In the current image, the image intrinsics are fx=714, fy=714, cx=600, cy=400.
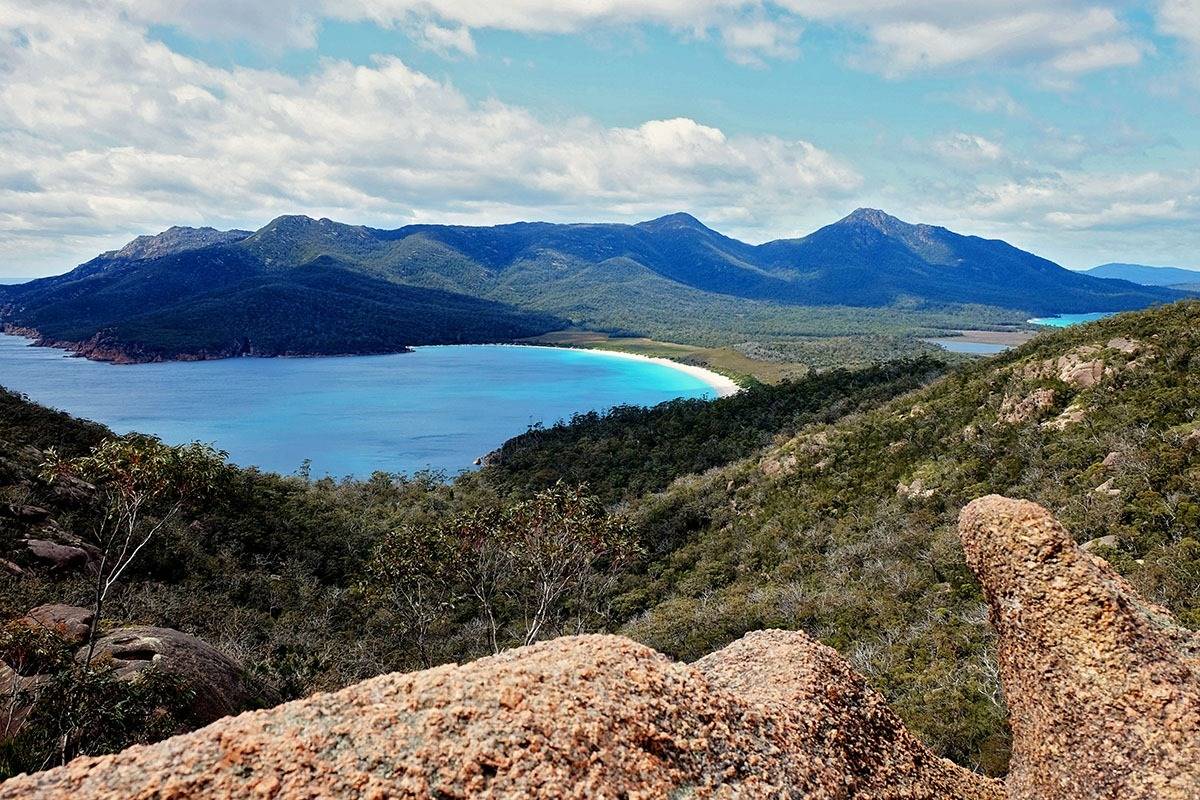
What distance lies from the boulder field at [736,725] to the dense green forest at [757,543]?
4.03 meters

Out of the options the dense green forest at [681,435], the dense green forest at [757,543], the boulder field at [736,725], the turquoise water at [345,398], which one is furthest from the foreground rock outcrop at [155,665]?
the turquoise water at [345,398]

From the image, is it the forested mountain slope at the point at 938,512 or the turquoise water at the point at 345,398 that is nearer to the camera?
the forested mountain slope at the point at 938,512

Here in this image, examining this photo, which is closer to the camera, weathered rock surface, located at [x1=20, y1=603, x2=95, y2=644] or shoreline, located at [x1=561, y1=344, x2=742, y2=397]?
weathered rock surface, located at [x1=20, y1=603, x2=95, y2=644]

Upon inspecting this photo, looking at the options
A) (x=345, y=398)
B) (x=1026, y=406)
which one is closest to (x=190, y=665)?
(x=1026, y=406)

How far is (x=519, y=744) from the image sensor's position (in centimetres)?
598

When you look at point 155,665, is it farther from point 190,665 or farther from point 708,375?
point 708,375

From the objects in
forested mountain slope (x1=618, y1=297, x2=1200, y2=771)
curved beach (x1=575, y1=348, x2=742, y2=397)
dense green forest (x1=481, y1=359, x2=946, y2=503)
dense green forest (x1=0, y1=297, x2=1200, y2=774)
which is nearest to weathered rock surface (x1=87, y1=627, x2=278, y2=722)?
dense green forest (x1=0, y1=297, x2=1200, y2=774)

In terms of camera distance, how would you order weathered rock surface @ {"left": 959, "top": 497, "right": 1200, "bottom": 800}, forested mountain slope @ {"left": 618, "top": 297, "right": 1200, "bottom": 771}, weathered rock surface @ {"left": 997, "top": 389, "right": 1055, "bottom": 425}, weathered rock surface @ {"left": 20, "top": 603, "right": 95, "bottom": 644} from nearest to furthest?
weathered rock surface @ {"left": 959, "top": 497, "right": 1200, "bottom": 800} → weathered rock surface @ {"left": 20, "top": 603, "right": 95, "bottom": 644} → forested mountain slope @ {"left": 618, "top": 297, "right": 1200, "bottom": 771} → weathered rock surface @ {"left": 997, "top": 389, "right": 1055, "bottom": 425}

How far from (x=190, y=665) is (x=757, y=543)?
2586 centimetres

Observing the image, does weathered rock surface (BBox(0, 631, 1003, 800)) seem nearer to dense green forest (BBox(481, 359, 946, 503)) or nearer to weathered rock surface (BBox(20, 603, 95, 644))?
weathered rock surface (BBox(20, 603, 95, 644))

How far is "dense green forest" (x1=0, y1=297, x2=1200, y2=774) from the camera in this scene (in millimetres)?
18719

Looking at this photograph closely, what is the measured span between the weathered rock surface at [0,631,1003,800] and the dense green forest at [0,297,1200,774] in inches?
259

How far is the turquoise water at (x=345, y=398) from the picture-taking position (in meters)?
97.9

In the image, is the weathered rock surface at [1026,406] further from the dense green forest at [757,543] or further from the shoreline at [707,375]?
the shoreline at [707,375]
